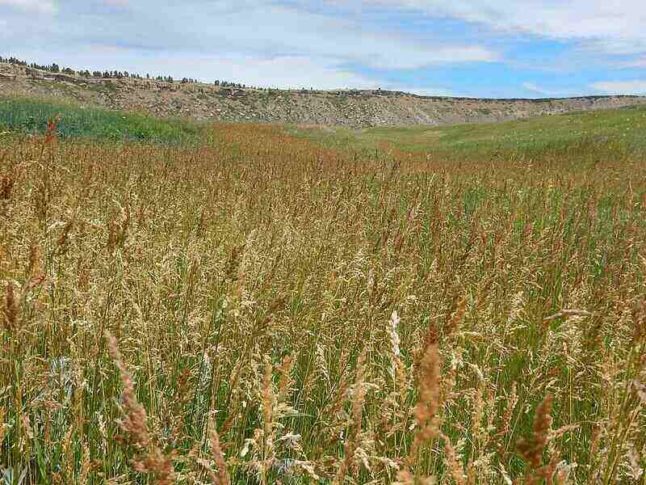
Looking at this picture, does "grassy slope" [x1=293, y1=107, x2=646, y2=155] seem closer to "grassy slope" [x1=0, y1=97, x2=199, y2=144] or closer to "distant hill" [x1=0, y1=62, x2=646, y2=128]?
"grassy slope" [x1=0, y1=97, x2=199, y2=144]

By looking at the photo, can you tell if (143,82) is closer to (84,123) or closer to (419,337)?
(84,123)

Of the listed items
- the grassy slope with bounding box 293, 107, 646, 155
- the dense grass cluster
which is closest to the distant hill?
the grassy slope with bounding box 293, 107, 646, 155

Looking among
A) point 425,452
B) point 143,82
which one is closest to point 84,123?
point 425,452

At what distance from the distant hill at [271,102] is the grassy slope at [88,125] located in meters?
23.7

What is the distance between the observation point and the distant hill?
61062 mm

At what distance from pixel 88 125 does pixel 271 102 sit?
62.2 metres

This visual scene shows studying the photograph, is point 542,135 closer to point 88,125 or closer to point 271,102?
point 88,125

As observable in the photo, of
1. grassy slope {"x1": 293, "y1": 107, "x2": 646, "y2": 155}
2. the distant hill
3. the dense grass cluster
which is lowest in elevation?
the dense grass cluster

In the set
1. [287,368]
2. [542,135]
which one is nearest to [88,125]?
[287,368]

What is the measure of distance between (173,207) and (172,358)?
2794 mm

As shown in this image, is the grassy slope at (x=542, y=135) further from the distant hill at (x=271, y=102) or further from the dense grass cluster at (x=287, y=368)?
the distant hill at (x=271, y=102)

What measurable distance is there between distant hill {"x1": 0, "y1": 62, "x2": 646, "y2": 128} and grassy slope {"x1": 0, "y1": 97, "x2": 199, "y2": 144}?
23.7 meters

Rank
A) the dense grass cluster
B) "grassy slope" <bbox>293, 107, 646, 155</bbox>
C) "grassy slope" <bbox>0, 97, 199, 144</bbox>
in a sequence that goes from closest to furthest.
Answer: the dense grass cluster
"grassy slope" <bbox>0, 97, 199, 144</bbox>
"grassy slope" <bbox>293, 107, 646, 155</bbox>

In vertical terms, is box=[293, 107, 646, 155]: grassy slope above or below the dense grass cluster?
above
